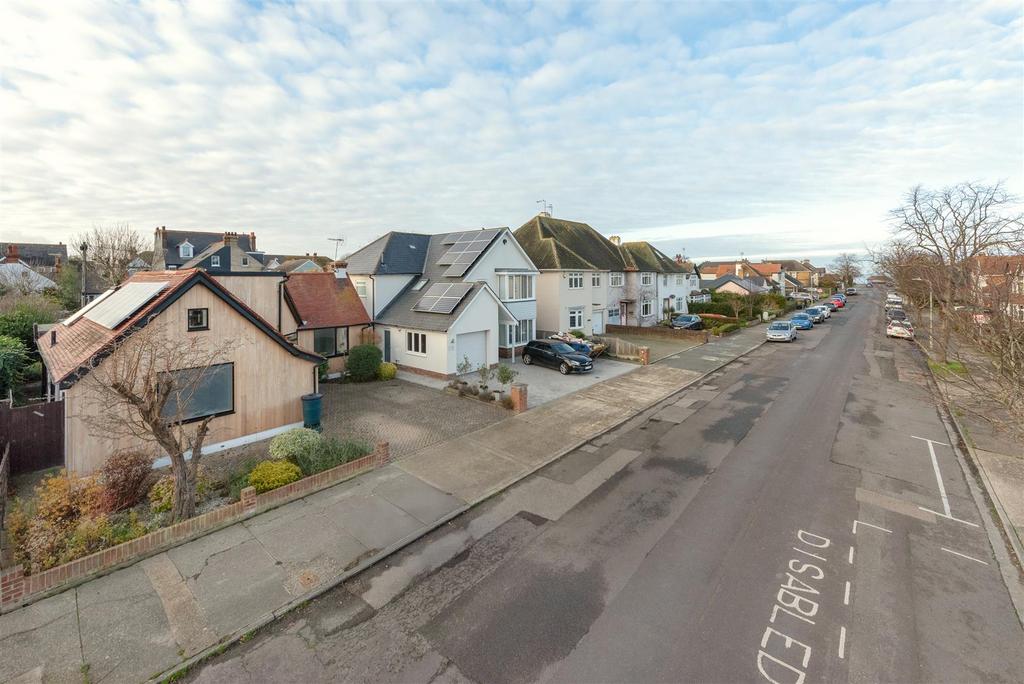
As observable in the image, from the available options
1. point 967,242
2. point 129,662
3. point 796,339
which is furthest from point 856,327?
point 129,662

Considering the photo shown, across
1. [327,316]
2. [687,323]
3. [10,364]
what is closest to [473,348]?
[327,316]

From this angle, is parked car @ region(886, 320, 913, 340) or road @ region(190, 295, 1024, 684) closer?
road @ region(190, 295, 1024, 684)

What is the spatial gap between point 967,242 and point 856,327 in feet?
68.5

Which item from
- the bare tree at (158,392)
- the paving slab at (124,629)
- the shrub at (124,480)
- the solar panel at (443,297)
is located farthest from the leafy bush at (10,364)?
the solar panel at (443,297)

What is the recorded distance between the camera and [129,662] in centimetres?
648

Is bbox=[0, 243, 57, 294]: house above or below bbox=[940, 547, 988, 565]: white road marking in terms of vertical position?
above

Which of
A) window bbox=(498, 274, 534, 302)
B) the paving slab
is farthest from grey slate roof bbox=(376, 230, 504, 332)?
the paving slab

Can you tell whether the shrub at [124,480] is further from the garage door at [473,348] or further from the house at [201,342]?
the garage door at [473,348]

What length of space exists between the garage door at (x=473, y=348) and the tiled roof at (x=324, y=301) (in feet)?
18.7

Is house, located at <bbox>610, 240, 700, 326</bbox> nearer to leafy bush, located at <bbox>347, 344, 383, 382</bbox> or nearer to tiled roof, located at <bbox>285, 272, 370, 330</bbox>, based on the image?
tiled roof, located at <bbox>285, 272, 370, 330</bbox>

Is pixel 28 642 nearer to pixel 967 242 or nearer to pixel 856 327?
pixel 967 242

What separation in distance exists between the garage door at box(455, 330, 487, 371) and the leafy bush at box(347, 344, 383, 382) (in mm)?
4065

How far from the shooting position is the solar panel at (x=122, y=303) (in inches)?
501

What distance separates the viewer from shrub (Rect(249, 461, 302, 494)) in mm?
11031
